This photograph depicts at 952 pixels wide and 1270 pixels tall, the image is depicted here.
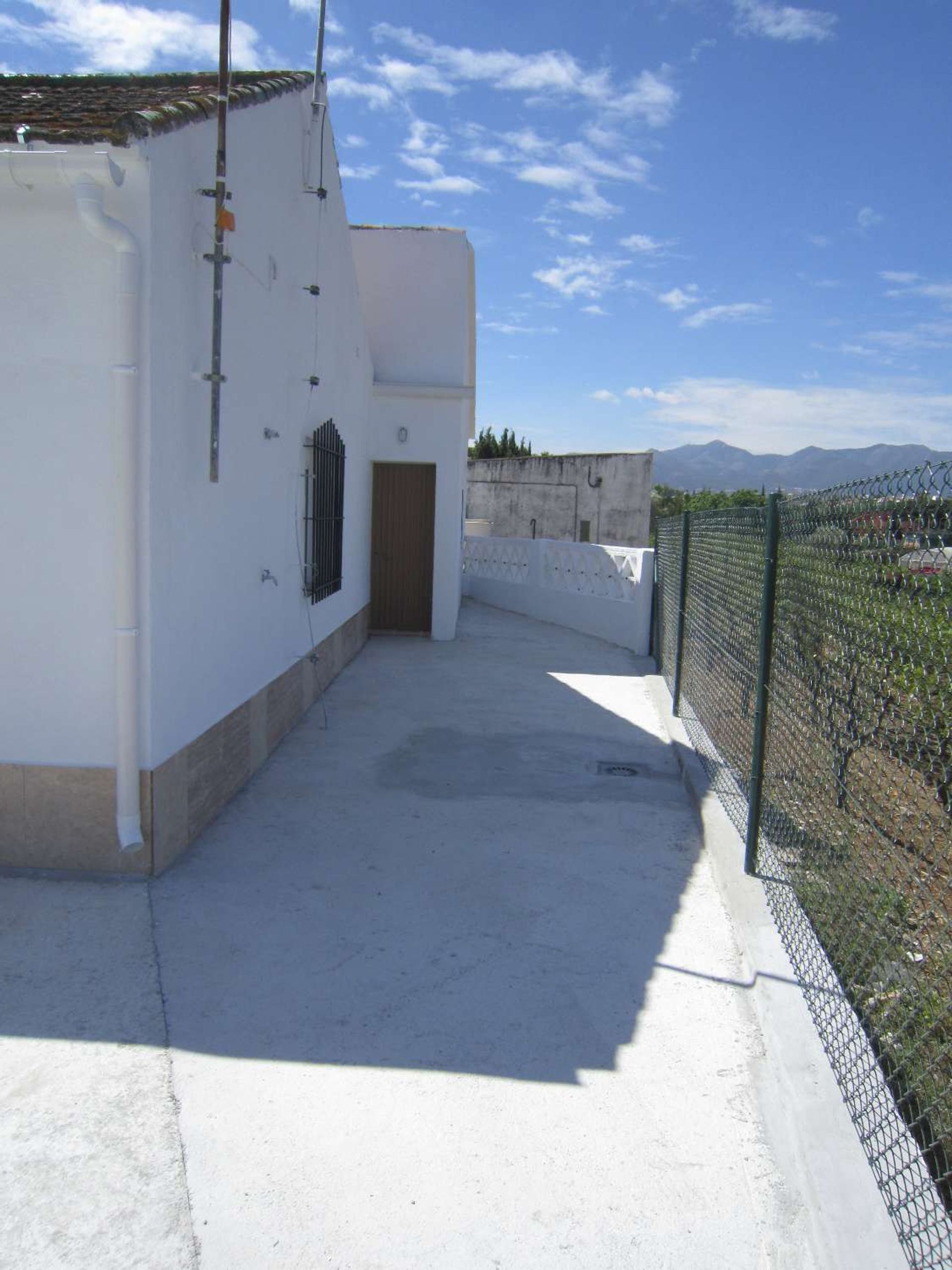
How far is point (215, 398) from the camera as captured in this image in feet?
16.2

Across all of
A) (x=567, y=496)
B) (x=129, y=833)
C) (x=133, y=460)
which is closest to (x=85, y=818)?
(x=129, y=833)

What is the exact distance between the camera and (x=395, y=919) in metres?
4.42

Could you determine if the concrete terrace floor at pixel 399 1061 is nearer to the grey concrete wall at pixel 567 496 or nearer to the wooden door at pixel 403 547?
the wooden door at pixel 403 547

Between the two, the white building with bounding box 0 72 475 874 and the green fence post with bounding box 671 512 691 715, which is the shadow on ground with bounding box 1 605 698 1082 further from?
the green fence post with bounding box 671 512 691 715

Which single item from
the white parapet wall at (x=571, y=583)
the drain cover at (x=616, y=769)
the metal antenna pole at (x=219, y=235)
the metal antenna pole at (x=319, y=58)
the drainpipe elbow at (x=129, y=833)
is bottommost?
the drain cover at (x=616, y=769)

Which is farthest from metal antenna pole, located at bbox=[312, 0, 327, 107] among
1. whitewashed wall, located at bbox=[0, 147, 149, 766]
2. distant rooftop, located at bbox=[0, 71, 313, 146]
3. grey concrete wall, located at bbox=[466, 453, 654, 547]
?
grey concrete wall, located at bbox=[466, 453, 654, 547]

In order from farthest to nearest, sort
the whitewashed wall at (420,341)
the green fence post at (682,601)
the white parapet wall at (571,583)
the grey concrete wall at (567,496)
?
the grey concrete wall at (567,496) < the white parapet wall at (571,583) < the whitewashed wall at (420,341) < the green fence post at (682,601)

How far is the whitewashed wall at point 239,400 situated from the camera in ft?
15.1

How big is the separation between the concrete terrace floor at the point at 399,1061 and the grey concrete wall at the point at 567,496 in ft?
72.2

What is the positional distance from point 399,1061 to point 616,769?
4.07 metres

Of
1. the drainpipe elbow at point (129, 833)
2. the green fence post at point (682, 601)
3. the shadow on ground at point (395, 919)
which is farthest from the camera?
the green fence post at point (682, 601)

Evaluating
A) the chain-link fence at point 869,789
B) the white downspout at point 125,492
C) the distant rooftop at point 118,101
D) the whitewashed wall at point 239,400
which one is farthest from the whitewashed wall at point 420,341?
the white downspout at point 125,492

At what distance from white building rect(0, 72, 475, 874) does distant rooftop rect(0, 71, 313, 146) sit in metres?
0.02

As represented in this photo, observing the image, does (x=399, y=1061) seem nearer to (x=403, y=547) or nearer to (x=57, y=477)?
(x=57, y=477)
